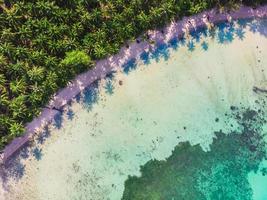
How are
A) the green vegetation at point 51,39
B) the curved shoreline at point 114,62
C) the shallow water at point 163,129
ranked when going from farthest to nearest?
the shallow water at point 163,129
the curved shoreline at point 114,62
the green vegetation at point 51,39

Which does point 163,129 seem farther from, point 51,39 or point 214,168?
point 51,39

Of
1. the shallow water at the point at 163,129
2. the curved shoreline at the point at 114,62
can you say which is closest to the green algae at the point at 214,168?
the shallow water at the point at 163,129

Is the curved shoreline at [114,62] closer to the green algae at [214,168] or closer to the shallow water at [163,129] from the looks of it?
the shallow water at [163,129]

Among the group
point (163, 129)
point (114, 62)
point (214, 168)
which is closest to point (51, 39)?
point (114, 62)

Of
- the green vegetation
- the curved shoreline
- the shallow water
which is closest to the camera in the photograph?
the green vegetation

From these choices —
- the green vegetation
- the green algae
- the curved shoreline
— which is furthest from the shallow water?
the green vegetation

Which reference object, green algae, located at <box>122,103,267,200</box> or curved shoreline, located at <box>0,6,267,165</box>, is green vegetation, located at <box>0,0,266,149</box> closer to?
curved shoreline, located at <box>0,6,267,165</box>
